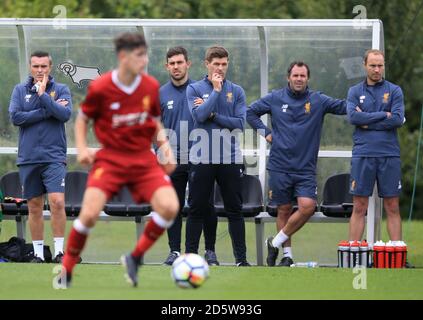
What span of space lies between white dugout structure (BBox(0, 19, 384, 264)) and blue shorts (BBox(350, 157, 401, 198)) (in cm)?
113

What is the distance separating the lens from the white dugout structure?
51.0 ft

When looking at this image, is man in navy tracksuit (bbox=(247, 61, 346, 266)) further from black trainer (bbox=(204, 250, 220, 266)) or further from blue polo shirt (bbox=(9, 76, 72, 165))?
blue polo shirt (bbox=(9, 76, 72, 165))

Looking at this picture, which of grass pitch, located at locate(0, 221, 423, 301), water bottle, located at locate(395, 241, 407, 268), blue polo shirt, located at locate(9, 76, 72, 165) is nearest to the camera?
grass pitch, located at locate(0, 221, 423, 301)

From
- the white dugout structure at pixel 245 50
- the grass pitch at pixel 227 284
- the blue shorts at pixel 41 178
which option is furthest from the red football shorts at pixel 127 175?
the white dugout structure at pixel 245 50

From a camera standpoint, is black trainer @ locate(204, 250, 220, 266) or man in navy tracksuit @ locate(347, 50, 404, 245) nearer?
black trainer @ locate(204, 250, 220, 266)

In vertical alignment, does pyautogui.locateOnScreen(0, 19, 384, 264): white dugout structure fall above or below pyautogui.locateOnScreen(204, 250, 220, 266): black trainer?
above

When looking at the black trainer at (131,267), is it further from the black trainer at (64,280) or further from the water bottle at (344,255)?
the water bottle at (344,255)

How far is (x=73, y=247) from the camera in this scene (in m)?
10.7

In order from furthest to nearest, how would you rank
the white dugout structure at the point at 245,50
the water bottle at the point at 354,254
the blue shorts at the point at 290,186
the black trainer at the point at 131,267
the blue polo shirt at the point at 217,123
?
the white dugout structure at the point at 245,50, the blue shorts at the point at 290,186, the water bottle at the point at 354,254, the blue polo shirt at the point at 217,123, the black trainer at the point at 131,267

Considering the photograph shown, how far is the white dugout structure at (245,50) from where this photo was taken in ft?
51.0

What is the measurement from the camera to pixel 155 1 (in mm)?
28891

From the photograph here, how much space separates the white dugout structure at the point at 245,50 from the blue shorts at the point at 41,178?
1932 millimetres

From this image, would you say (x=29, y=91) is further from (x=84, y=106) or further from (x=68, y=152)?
(x=84, y=106)

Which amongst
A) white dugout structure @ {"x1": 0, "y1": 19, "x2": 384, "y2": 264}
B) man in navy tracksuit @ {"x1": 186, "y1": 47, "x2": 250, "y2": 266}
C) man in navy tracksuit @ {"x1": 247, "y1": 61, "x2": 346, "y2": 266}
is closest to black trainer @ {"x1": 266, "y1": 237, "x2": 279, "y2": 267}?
man in navy tracksuit @ {"x1": 247, "y1": 61, "x2": 346, "y2": 266}
